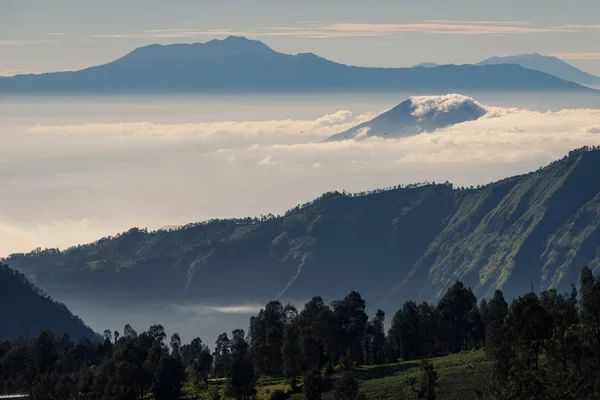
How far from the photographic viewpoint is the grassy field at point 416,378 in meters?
165

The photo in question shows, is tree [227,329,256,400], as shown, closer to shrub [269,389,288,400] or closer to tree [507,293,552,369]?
shrub [269,389,288,400]

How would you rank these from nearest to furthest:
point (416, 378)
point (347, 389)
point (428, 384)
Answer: point (347, 389) < point (428, 384) < point (416, 378)

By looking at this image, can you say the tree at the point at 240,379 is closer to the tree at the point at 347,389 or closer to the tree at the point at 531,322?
the tree at the point at 347,389

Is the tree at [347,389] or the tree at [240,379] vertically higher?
the tree at [240,379]

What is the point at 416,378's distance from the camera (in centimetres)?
17525

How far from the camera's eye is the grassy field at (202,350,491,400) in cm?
16538

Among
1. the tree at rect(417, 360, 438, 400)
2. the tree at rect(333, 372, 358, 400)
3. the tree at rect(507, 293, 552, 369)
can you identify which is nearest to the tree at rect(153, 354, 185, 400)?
the tree at rect(333, 372, 358, 400)

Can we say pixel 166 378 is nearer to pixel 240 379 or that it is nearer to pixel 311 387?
pixel 240 379

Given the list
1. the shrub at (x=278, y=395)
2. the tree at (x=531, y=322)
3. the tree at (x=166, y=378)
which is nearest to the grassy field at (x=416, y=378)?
the shrub at (x=278, y=395)

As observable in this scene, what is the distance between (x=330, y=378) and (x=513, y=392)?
3310 inches

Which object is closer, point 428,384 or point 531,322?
point 531,322

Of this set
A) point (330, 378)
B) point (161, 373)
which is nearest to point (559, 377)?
point (330, 378)

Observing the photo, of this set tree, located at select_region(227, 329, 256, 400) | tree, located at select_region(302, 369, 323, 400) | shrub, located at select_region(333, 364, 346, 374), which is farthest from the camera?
shrub, located at select_region(333, 364, 346, 374)

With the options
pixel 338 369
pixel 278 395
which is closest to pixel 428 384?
pixel 278 395
